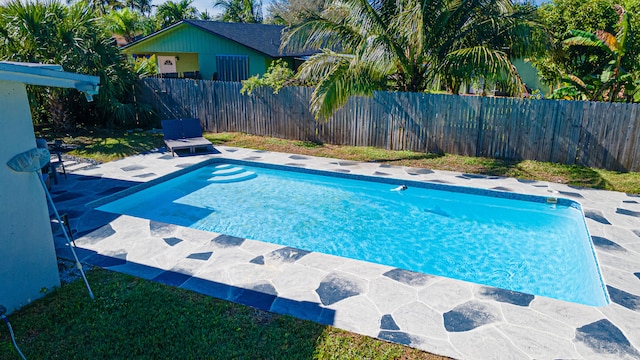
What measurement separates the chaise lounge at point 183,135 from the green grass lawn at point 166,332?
7.38m

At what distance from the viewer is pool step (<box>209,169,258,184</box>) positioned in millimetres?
10594

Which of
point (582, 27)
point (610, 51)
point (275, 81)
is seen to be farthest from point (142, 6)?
point (610, 51)

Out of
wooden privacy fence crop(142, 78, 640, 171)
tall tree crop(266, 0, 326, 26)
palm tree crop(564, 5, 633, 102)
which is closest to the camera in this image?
wooden privacy fence crop(142, 78, 640, 171)

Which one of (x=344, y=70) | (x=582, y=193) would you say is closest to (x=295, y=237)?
(x=344, y=70)

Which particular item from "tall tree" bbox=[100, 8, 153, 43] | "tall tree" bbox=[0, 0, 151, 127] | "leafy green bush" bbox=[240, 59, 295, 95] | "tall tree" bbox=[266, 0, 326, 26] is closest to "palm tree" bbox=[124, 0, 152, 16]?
"tall tree" bbox=[266, 0, 326, 26]

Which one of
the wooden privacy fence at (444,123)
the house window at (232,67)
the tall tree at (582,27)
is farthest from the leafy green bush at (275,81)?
the house window at (232,67)

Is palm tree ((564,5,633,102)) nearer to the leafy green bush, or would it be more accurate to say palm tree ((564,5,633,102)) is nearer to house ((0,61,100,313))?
the leafy green bush

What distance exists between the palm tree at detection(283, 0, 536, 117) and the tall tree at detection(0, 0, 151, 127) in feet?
21.3

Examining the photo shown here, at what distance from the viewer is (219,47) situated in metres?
22.0

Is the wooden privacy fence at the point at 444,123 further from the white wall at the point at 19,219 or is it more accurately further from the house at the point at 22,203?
the white wall at the point at 19,219

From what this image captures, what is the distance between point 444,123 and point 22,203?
9860 mm

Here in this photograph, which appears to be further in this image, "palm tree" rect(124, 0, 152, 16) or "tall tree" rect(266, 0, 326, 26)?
"palm tree" rect(124, 0, 152, 16)

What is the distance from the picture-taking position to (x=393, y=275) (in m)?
5.44

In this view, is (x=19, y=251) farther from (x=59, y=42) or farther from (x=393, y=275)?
(x=59, y=42)
